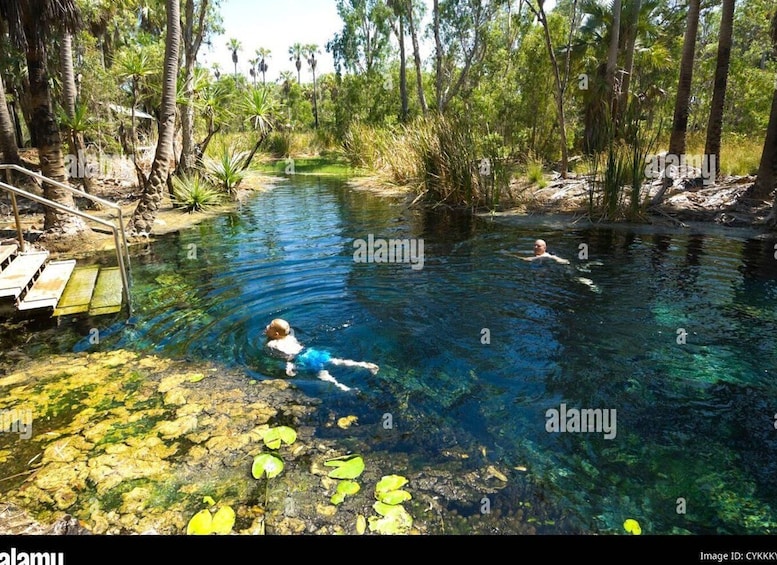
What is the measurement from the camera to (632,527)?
3002 millimetres

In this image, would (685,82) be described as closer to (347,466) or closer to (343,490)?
(347,466)

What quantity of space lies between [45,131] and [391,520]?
10.7 m

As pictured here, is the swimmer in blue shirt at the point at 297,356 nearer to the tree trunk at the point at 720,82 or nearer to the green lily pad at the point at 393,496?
the green lily pad at the point at 393,496

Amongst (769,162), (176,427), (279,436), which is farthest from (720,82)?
(176,427)

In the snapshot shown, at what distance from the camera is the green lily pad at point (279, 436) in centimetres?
383

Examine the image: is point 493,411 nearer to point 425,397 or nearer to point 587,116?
point 425,397

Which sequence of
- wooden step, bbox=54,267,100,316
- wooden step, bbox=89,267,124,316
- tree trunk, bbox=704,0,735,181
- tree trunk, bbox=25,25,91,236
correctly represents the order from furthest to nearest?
tree trunk, bbox=704,0,735,181, tree trunk, bbox=25,25,91,236, wooden step, bbox=89,267,124,316, wooden step, bbox=54,267,100,316

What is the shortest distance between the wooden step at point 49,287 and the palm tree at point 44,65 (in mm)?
3565

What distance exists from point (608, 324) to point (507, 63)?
80.1 ft

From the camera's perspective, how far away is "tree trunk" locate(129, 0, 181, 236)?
11.3 meters

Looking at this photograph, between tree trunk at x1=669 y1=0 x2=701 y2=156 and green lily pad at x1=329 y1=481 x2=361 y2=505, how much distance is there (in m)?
12.7

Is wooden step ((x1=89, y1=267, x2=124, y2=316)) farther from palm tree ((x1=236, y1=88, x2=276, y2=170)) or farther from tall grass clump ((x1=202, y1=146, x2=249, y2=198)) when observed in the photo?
palm tree ((x1=236, y1=88, x2=276, y2=170))

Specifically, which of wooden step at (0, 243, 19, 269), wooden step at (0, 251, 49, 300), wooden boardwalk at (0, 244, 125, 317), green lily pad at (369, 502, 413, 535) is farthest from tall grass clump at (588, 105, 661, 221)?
A: wooden step at (0, 243, 19, 269)

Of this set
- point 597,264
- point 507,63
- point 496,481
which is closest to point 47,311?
point 496,481
